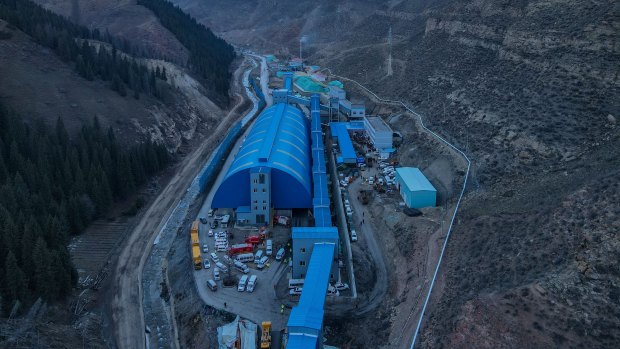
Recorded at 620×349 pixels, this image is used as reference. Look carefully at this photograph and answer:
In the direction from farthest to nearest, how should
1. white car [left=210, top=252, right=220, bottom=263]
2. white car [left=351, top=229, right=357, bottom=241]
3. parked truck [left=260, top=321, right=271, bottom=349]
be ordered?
white car [left=351, top=229, right=357, bottom=241]
white car [left=210, top=252, right=220, bottom=263]
parked truck [left=260, top=321, right=271, bottom=349]

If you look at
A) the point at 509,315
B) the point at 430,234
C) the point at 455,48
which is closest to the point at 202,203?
the point at 430,234

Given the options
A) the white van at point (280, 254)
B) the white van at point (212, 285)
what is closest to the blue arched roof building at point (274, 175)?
the white van at point (280, 254)

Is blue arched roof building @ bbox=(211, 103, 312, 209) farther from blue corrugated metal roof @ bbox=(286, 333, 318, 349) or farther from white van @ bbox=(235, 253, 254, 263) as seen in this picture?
blue corrugated metal roof @ bbox=(286, 333, 318, 349)

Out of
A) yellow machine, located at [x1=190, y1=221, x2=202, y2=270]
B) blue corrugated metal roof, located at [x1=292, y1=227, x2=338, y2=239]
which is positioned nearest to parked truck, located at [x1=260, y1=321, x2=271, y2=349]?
blue corrugated metal roof, located at [x1=292, y1=227, x2=338, y2=239]

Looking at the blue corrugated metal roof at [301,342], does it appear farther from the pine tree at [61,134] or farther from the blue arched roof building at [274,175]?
the pine tree at [61,134]

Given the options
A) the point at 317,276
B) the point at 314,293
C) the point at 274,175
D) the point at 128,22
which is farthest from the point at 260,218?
the point at 128,22

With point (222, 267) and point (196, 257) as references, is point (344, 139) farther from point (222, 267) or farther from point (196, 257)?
point (196, 257)
